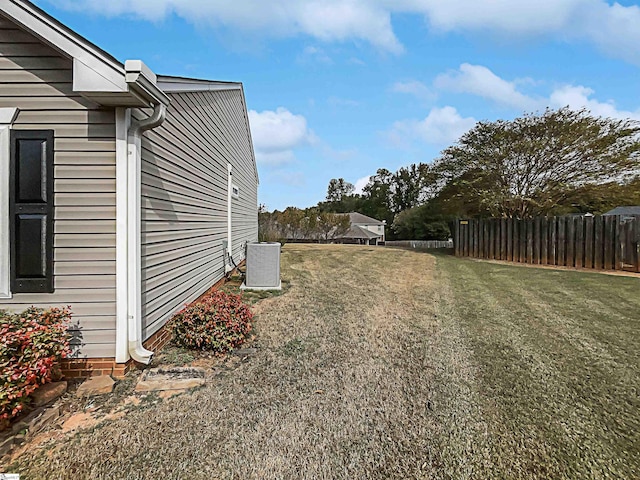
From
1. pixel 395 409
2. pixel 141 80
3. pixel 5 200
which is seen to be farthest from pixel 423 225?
pixel 5 200

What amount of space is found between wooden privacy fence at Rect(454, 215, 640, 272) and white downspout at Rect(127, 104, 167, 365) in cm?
1263

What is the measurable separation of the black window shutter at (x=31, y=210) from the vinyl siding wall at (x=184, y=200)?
0.77m

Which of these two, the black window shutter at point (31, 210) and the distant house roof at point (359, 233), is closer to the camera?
the black window shutter at point (31, 210)

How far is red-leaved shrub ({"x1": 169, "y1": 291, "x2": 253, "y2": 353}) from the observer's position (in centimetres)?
388

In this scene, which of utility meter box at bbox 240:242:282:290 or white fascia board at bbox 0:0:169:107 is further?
utility meter box at bbox 240:242:282:290

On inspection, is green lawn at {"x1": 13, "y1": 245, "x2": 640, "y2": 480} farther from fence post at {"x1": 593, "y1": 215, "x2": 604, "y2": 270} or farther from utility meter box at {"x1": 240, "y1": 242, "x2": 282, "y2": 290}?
fence post at {"x1": 593, "y1": 215, "x2": 604, "y2": 270}

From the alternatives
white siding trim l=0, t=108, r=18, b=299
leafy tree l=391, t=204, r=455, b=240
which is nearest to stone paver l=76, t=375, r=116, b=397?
white siding trim l=0, t=108, r=18, b=299

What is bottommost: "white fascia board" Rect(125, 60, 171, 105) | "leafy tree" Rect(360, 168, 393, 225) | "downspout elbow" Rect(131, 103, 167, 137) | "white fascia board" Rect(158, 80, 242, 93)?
"downspout elbow" Rect(131, 103, 167, 137)

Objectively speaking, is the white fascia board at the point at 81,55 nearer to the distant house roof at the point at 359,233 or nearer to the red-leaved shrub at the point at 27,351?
the red-leaved shrub at the point at 27,351

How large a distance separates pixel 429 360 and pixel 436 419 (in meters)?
1.23

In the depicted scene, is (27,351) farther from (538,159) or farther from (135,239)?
(538,159)

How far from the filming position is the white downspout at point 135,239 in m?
3.16

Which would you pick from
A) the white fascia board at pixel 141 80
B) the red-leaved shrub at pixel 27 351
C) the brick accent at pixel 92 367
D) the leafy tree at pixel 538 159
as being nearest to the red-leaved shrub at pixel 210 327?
the brick accent at pixel 92 367

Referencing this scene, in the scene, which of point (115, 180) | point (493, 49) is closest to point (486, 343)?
point (115, 180)
